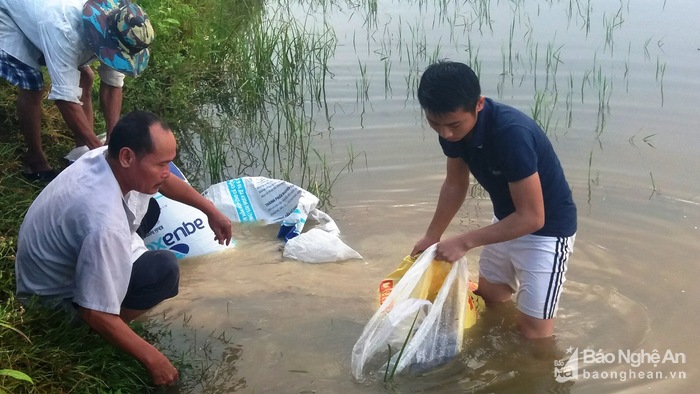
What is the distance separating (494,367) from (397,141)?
2.80 meters

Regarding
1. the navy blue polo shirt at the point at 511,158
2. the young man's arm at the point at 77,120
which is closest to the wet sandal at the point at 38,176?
the young man's arm at the point at 77,120

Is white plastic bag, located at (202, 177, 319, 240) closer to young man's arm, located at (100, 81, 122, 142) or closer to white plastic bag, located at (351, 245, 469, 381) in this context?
young man's arm, located at (100, 81, 122, 142)

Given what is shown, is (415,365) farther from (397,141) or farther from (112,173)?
(397,141)

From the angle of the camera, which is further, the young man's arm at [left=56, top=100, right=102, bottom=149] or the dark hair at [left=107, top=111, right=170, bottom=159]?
the young man's arm at [left=56, top=100, right=102, bottom=149]

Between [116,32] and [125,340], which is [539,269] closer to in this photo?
[125,340]

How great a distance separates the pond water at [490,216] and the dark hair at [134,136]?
0.96 m

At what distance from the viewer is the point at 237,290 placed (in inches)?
144

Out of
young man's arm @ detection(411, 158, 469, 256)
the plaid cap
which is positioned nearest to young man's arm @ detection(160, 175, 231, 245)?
young man's arm @ detection(411, 158, 469, 256)

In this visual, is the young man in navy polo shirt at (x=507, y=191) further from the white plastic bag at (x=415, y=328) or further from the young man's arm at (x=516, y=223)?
the white plastic bag at (x=415, y=328)

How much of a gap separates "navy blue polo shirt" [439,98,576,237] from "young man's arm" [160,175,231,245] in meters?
0.98

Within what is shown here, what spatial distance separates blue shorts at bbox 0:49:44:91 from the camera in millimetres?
3820

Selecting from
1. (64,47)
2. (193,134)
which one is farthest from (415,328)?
(193,134)

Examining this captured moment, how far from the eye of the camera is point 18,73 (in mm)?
3844

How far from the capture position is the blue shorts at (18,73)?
382 cm
